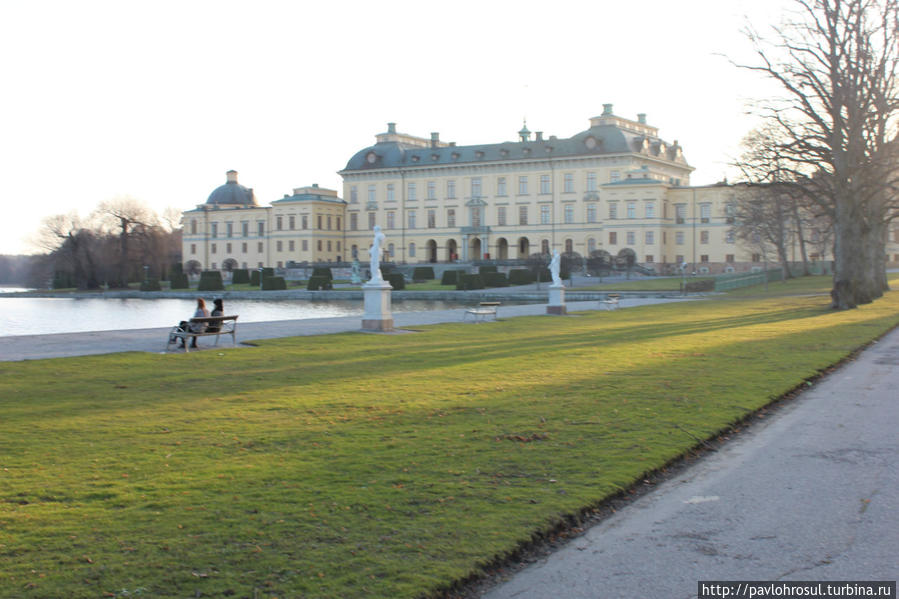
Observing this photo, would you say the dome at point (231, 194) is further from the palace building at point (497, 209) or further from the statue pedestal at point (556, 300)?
the statue pedestal at point (556, 300)

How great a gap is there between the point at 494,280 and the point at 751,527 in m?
53.0

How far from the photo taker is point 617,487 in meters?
6.12

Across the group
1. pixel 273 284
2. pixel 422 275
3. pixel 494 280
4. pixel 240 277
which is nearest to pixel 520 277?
pixel 494 280

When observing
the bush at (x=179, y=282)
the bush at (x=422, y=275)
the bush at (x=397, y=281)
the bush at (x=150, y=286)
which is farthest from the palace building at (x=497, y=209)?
the bush at (x=150, y=286)

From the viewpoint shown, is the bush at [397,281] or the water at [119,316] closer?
the water at [119,316]

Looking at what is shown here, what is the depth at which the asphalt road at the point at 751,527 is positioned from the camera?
4.54 m

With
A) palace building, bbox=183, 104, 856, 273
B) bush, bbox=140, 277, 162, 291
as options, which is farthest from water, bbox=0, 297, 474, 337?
palace building, bbox=183, 104, 856, 273

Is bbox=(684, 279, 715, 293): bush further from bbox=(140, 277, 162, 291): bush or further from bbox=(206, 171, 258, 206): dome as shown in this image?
bbox=(206, 171, 258, 206): dome

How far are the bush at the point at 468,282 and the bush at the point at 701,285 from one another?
13868mm

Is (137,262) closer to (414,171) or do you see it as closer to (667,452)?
(414,171)

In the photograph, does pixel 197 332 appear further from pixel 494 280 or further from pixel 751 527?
pixel 494 280

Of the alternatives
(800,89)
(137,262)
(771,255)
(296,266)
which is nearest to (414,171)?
(296,266)

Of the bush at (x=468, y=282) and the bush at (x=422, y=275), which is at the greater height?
the bush at (x=422, y=275)

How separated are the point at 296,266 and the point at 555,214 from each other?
87.9ft
